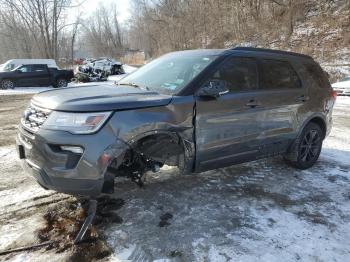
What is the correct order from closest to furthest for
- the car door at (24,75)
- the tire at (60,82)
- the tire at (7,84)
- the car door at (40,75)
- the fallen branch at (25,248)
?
1. the fallen branch at (25,248)
2. the tire at (7,84)
3. the car door at (24,75)
4. the car door at (40,75)
5. the tire at (60,82)

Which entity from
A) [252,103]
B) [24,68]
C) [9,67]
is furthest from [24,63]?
[252,103]

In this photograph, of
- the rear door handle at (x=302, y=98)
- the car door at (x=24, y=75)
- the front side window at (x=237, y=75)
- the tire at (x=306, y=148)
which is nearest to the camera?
the front side window at (x=237, y=75)

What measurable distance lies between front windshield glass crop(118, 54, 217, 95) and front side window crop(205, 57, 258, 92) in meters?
0.19

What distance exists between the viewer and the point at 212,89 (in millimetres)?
4145

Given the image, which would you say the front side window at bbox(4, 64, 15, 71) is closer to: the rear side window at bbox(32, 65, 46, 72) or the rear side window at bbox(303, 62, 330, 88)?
the rear side window at bbox(32, 65, 46, 72)

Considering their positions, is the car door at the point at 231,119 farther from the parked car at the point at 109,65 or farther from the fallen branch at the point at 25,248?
the parked car at the point at 109,65

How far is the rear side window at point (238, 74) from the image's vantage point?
14.6 ft

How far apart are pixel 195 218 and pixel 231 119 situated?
4.07ft

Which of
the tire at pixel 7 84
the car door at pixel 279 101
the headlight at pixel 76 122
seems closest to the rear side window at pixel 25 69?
the tire at pixel 7 84

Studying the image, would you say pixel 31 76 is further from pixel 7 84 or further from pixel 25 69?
pixel 7 84

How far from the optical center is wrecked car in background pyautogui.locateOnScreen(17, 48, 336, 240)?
3416 mm

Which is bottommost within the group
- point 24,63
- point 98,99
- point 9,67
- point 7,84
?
point 7,84

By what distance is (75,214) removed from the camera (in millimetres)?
4066

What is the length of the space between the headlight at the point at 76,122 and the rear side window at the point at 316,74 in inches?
142
